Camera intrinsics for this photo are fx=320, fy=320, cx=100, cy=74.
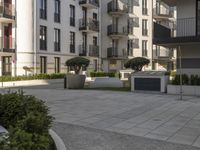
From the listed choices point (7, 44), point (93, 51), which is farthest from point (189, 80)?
point (93, 51)

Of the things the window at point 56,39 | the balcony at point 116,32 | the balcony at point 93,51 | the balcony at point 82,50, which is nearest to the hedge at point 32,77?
the window at point 56,39

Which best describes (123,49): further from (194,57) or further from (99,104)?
(99,104)

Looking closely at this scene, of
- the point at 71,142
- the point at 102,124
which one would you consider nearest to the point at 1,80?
the point at 102,124

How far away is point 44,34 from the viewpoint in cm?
3528

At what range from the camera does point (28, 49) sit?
108 ft

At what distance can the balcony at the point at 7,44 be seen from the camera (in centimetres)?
3127

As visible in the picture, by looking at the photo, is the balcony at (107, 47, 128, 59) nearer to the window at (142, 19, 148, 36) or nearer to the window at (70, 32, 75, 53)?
the window at (142, 19, 148, 36)

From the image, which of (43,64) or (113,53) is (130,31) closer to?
(113,53)

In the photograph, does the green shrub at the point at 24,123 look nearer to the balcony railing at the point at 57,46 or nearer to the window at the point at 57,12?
the balcony railing at the point at 57,46

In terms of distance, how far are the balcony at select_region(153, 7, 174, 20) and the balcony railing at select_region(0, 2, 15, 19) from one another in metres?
26.5

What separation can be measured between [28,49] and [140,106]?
70.9 ft

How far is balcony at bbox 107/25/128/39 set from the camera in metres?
46.2

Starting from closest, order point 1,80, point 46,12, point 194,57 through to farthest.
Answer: point 194,57 < point 1,80 < point 46,12

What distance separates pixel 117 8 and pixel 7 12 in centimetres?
1901
